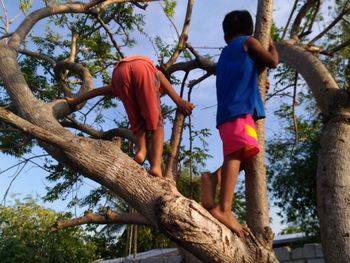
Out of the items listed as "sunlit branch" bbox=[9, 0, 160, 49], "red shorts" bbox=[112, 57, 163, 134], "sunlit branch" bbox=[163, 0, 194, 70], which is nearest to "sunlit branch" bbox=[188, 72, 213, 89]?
"sunlit branch" bbox=[163, 0, 194, 70]

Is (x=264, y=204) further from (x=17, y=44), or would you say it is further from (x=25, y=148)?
(x=25, y=148)

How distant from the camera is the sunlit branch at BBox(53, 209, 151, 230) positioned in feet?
10.8

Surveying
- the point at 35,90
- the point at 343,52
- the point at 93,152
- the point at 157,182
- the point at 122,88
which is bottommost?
the point at 157,182

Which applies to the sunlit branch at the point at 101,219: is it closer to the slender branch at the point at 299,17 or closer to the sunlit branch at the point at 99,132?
the sunlit branch at the point at 99,132

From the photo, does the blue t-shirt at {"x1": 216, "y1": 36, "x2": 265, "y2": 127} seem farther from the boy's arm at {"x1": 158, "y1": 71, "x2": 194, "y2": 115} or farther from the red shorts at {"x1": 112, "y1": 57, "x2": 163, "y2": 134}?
the red shorts at {"x1": 112, "y1": 57, "x2": 163, "y2": 134}

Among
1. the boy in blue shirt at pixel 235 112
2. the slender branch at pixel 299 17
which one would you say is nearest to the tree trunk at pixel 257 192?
the boy in blue shirt at pixel 235 112

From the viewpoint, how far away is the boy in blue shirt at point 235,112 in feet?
8.36

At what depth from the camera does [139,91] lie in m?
3.02

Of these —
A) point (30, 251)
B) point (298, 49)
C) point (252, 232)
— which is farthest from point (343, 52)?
point (30, 251)

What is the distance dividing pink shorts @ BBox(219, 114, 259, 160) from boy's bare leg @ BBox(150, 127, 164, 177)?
385 mm

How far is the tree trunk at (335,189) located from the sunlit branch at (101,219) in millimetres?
1121

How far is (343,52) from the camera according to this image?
6145 mm

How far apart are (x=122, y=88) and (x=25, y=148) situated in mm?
3280

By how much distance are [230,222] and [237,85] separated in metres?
0.73
